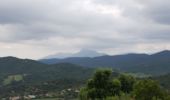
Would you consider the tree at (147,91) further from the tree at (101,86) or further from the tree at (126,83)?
the tree at (126,83)

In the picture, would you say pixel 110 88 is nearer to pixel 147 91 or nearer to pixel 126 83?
pixel 126 83

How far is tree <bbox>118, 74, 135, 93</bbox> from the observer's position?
74.4 metres

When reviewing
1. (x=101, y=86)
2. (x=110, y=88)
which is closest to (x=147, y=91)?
(x=110, y=88)

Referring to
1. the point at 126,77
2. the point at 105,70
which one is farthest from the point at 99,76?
the point at 126,77

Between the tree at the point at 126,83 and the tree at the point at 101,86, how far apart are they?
299 centimetres

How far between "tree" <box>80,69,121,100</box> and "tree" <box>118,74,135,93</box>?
299cm

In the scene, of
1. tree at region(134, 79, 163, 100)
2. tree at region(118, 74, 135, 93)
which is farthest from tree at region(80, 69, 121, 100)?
tree at region(134, 79, 163, 100)

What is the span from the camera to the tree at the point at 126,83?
74.4m

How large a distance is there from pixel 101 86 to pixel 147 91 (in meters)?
8.51

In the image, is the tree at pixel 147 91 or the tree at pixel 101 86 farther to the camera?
the tree at pixel 101 86

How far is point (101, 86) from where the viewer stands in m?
71.4

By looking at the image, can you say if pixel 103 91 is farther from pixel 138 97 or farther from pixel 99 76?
pixel 138 97

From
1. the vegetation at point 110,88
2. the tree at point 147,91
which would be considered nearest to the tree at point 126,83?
the vegetation at point 110,88

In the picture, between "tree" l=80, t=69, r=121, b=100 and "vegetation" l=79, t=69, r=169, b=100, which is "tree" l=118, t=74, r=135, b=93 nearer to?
"vegetation" l=79, t=69, r=169, b=100
